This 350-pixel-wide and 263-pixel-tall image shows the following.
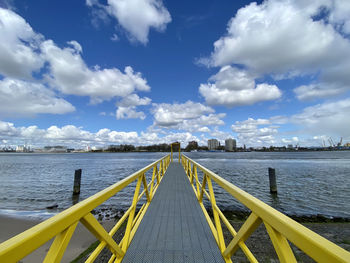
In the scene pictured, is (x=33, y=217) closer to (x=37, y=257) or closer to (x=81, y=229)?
(x=81, y=229)

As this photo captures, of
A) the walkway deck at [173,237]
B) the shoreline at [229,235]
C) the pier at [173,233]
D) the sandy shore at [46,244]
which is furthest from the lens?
the sandy shore at [46,244]

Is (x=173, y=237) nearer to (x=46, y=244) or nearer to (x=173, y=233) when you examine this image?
(x=173, y=233)

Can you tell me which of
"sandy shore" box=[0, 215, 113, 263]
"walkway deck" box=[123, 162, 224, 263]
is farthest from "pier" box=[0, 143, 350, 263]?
"sandy shore" box=[0, 215, 113, 263]

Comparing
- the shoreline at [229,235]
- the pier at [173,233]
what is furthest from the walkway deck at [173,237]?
the shoreline at [229,235]

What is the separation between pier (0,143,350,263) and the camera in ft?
2.71

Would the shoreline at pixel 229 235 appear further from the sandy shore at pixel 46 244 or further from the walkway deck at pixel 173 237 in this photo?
the walkway deck at pixel 173 237

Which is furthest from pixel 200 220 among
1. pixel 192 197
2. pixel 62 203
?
pixel 62 203

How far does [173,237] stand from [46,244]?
4952mm

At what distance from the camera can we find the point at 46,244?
5.32 m

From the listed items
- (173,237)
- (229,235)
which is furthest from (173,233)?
(229,235)

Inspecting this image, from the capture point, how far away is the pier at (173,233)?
2.71 feet

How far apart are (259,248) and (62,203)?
35.8 feet

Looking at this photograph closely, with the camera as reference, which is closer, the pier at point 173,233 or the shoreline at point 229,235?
the pier at point 173,233

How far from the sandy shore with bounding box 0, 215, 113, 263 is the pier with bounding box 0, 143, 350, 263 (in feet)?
8.82
